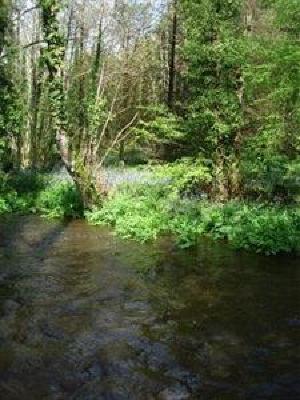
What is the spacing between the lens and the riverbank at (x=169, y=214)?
524 inches

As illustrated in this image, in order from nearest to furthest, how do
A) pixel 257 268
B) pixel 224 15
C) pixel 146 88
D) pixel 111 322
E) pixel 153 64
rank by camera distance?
pixel 111 322 < pixel 257 268 < pixel 224 15 < pixel 153 64 < pixel 146 88

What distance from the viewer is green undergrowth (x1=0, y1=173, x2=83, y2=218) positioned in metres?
18.0

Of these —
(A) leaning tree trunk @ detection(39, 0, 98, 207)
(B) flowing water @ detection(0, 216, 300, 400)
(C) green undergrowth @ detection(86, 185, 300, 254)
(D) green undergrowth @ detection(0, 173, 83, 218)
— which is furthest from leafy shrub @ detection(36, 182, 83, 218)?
(B) flowing water @ detection(0, 216, 300, 400)

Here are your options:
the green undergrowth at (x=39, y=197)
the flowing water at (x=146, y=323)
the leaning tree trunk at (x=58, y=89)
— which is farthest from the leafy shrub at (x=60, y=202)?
the flowing water at (x=146, y=323)

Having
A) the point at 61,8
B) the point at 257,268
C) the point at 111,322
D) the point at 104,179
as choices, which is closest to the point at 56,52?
the point at 61,8

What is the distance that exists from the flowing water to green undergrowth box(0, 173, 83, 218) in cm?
459

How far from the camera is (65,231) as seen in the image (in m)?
15.5

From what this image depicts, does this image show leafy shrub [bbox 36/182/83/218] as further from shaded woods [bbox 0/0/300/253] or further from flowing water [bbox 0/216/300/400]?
flowing water [bbox 0/216/300/400]

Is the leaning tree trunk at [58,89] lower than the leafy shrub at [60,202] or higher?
higher

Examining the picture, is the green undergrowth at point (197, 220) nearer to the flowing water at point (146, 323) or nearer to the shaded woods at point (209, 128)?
the shaded woods at point (209, 128)

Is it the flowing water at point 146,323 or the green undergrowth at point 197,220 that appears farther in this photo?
the green undergrowth at point 197,220

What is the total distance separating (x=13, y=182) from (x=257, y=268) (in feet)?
41.4

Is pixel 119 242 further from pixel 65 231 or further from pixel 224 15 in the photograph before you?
pixel 224 15

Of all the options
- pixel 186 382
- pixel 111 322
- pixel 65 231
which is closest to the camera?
pixel 186 382
